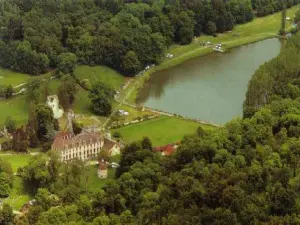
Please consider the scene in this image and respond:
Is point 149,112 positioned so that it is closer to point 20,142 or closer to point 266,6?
point 20,142

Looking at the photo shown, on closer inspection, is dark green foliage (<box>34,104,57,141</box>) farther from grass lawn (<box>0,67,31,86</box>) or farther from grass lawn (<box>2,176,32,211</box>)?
grass lawn (<box>0,67,31,86</box>)

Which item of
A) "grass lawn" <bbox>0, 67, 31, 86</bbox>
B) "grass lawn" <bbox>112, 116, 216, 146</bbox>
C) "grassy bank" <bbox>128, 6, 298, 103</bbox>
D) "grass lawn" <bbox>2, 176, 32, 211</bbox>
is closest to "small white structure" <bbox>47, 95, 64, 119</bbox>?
"grass lawn" <bbox>112, 116, 216, 146</bbox>

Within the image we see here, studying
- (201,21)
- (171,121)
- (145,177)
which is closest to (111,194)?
(145,177)

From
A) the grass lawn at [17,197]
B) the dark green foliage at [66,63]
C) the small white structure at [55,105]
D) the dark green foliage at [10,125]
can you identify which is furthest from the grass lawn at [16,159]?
the dark green foliage at [66,63]

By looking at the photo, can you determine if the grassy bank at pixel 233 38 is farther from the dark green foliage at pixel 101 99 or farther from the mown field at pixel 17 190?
the mown field at pixel 17 190

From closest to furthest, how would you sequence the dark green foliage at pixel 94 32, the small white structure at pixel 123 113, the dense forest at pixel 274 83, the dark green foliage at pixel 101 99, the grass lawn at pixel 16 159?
the grass lawn at pixel 16 159, the dense forest at pixel 274 83, the dark green foliage at pixel 101 99, the small white structure at pixel 123 113, the dark green foliage at pixel 94 32

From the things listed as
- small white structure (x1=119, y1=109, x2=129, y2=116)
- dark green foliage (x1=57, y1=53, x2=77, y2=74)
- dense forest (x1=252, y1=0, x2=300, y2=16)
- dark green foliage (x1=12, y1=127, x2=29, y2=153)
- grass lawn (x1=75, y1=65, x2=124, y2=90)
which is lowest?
small white structure (x1=119, y1=109, x2=129, y2=116)
